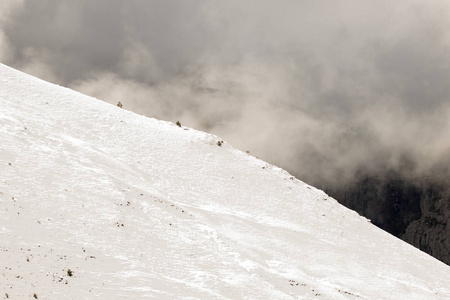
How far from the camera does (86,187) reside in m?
26.4

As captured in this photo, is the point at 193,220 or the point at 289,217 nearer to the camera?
the point at 193,220

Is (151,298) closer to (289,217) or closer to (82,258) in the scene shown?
(82,258)

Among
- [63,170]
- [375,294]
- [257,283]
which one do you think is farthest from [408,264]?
[63,170]

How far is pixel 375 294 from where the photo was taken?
26688mm

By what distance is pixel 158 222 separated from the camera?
26.2 metres

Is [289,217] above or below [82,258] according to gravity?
above

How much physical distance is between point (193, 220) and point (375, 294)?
10887 mm

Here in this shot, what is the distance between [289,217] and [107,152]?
13.5 metres

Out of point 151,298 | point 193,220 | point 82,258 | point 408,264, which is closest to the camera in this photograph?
point 151,298

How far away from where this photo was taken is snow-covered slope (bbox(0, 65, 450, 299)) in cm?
1977

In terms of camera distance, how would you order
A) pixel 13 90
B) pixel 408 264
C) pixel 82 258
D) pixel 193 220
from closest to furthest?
1. pixel 82 258
2. pixel 193 220
3. pixel 408 264
4. pixel 13 90

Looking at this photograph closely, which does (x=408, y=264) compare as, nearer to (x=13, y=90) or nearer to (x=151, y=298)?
(x=151, y=298)

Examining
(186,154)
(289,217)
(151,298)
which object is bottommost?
(151,298)

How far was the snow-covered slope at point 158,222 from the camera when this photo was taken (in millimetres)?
19766
